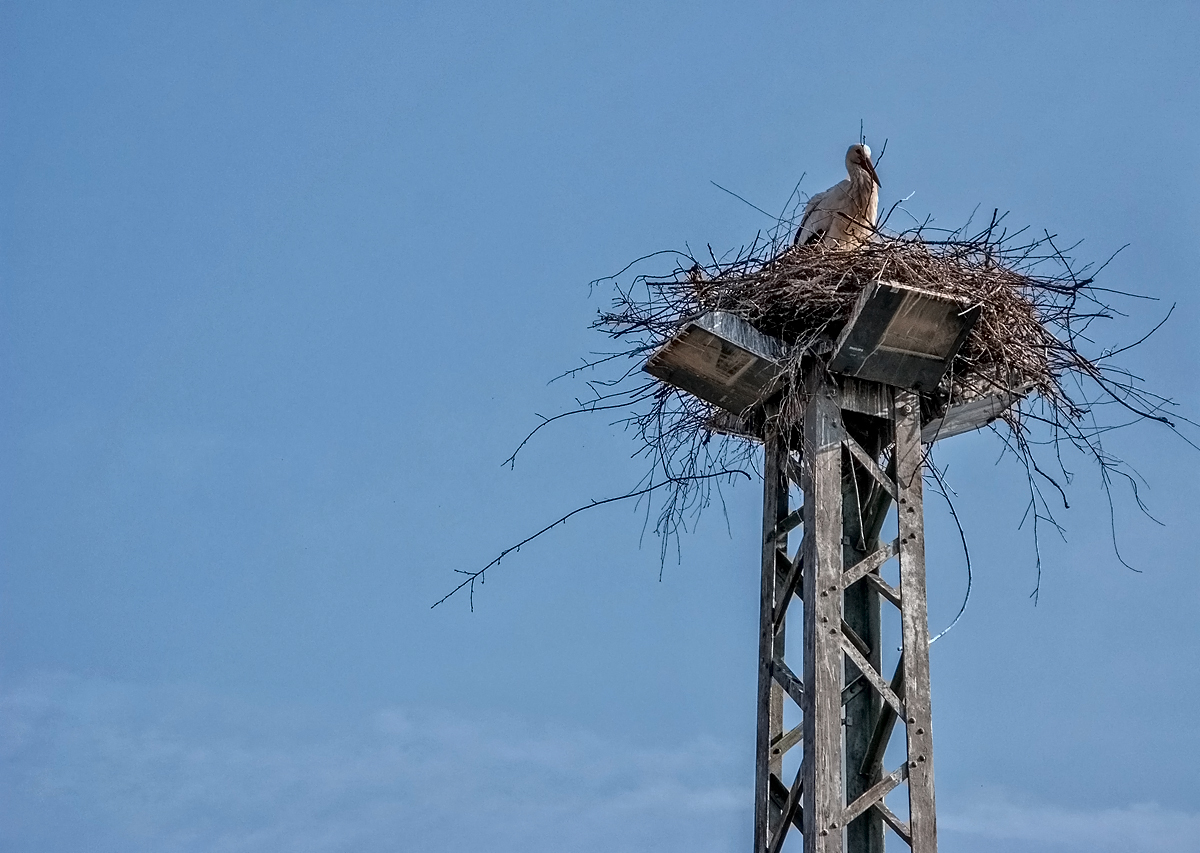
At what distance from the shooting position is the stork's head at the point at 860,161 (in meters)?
7.48

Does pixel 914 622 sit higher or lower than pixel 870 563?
lower

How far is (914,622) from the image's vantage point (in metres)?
5.11

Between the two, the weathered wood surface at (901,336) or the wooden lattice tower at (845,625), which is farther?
the weathered wood surface at (901,336)

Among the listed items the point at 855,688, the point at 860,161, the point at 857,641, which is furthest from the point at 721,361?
the point at 860,161

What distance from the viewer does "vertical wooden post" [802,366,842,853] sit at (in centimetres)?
466

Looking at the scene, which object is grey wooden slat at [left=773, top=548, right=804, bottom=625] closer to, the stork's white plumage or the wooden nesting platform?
the wooden nesting platform

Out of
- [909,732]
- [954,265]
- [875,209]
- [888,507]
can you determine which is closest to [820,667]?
[909,732]

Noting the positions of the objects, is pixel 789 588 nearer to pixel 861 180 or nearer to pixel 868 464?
pixel 868 464

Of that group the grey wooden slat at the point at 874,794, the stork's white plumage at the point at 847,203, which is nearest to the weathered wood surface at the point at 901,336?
the grey wooden slat at the point at 874,794

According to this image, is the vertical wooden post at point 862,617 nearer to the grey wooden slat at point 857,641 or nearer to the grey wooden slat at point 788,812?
the grey wooden slat at point 857,641

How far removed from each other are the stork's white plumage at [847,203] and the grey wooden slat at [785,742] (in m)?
2.73

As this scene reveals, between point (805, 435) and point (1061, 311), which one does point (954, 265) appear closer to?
point (1061, 311)

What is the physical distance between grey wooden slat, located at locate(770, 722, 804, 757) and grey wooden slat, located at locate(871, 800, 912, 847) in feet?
1.14

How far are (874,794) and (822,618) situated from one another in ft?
1.81
